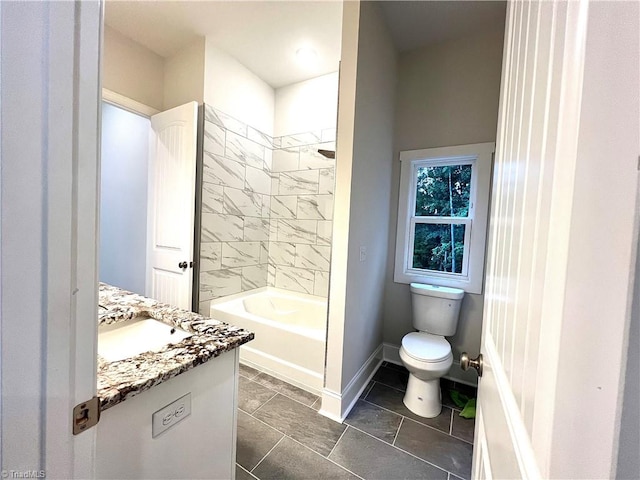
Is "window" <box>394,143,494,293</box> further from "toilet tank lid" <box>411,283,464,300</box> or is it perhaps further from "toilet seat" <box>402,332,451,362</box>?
"toilet seat" <box>402,332,451,362</box>

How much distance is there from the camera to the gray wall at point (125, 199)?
279 cm

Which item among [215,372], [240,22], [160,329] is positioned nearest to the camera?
[215,372]

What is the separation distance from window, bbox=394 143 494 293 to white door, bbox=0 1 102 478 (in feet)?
7.66

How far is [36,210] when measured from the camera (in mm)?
400

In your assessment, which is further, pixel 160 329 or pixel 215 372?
pixel 160 329

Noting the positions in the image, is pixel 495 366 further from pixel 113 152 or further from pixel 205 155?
pixel 113 152

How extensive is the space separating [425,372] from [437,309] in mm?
562

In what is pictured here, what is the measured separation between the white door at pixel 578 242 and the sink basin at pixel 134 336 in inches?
42.2

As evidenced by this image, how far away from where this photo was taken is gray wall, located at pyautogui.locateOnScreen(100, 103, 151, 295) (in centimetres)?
279

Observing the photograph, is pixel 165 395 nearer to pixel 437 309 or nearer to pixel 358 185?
pixel 358 185

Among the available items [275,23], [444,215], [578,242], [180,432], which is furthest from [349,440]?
[275,23]

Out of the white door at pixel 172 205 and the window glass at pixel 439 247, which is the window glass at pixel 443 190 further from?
the white door at pixel 172 205

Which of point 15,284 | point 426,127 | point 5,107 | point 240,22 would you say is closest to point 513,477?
point 15,284

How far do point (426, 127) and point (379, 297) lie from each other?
1.62 m
